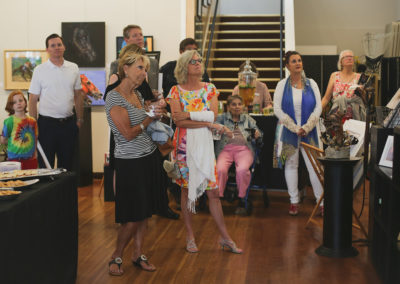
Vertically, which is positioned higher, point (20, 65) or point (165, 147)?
point (20, 65)

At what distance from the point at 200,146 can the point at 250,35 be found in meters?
8.05

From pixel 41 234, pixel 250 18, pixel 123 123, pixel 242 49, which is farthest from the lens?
pixel 250 18

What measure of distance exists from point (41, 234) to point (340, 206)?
2.41 m

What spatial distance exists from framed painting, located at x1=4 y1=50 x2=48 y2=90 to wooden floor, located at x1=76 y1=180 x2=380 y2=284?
10.3 feet

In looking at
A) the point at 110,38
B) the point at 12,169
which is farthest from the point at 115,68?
the point at 110,38

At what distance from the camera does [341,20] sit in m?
13.3

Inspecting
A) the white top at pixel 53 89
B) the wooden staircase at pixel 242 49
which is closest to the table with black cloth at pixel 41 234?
the white top at pixel 53 89

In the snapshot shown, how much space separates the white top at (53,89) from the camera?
18.0 feet

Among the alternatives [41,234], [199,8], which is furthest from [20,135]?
[199,8]

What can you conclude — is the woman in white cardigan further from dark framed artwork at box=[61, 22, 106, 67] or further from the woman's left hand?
dark framed artwork at box=[61, 22, 106, 67]

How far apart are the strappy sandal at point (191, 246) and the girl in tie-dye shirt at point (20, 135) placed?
1614 mm

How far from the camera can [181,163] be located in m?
4.41

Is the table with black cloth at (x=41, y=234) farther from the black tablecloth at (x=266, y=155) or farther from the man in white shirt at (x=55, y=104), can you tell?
the black tablecloth at (x=266, y=155)

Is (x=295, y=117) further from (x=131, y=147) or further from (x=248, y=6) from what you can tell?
(x=248, y=6)
